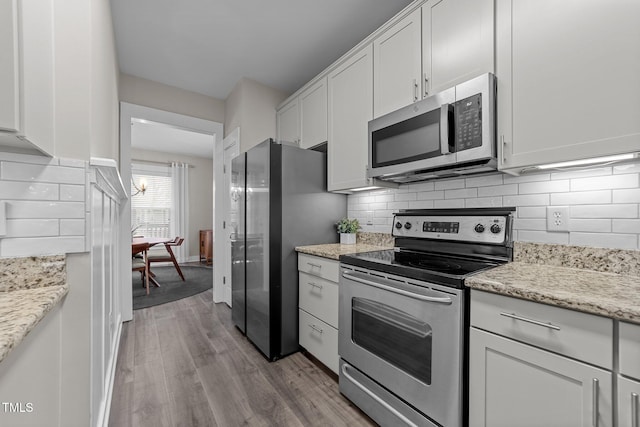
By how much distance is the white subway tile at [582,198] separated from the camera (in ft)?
3.99

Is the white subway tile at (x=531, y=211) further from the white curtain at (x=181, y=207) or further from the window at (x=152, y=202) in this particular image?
the window at (x=152, y=202)

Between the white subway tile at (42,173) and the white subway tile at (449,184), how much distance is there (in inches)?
74.5

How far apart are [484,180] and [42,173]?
2056mm

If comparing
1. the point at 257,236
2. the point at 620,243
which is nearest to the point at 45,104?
the point at 257,236

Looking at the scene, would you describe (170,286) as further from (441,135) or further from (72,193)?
(441,135)

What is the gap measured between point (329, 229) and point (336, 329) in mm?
870

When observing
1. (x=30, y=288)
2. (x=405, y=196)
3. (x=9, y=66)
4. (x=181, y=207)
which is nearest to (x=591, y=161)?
(x=405, y=196)

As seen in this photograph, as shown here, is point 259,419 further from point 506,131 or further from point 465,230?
point 506,131

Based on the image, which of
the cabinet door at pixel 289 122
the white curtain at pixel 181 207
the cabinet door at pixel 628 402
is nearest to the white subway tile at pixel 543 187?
the cabinet door at pixel 628 402

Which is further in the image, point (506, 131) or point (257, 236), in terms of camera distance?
point (257, 236)

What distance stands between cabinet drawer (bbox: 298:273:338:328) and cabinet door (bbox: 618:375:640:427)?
4.16ft

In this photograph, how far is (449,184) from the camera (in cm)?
179

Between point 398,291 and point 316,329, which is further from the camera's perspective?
point 316,329

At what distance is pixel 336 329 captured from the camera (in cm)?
180
